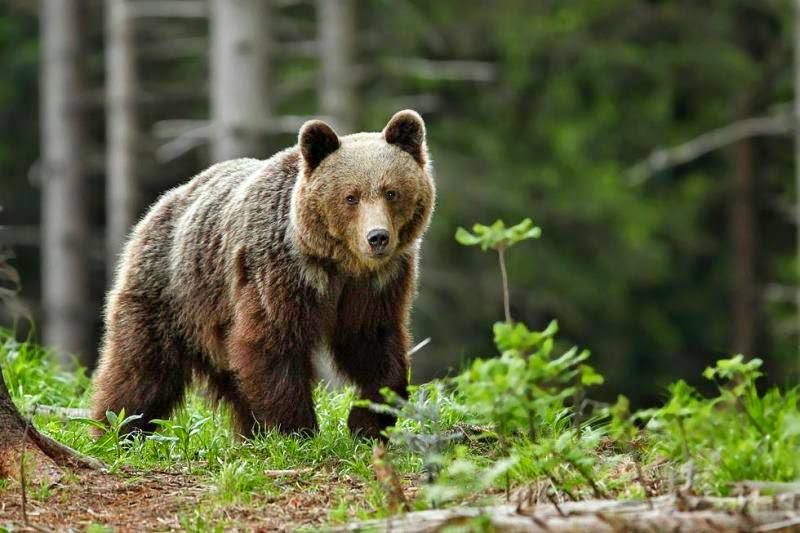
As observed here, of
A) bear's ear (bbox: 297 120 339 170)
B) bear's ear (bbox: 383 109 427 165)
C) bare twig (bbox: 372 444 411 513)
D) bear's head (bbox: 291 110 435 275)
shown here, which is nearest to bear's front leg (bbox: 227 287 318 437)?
bear's head (bbox: 291 110 435 275)

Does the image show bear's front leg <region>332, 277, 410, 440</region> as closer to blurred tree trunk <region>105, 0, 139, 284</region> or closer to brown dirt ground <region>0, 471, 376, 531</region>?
brown dirt ground <region>0, 471, 376, 531</region>

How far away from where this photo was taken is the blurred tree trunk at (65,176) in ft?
Answer: 68.0

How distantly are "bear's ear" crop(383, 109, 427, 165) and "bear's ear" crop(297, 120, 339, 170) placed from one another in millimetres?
255

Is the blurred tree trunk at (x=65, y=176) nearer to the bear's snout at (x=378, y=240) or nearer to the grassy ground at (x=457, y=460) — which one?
the grassy ground at (x=457, y=460)

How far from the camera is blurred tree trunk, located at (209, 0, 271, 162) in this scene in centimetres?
1507

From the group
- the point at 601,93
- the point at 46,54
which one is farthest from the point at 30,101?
the point at 601,93

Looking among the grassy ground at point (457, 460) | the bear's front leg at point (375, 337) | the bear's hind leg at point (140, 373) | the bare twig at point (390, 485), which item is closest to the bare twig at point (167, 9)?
the bear's hind leg at point (140, 373)

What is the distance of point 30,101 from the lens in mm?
23906

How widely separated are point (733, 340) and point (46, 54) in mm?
11986

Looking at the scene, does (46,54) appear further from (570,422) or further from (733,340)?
(570,422)

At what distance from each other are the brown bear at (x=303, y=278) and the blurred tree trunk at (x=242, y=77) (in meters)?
8.61

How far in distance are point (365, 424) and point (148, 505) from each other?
1361 mm

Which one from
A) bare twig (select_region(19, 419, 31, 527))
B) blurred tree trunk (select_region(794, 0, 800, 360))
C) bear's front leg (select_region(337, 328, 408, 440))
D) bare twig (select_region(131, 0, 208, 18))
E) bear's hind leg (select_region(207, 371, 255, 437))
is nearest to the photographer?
bare twig (select_region(19, 419, 31, 527))

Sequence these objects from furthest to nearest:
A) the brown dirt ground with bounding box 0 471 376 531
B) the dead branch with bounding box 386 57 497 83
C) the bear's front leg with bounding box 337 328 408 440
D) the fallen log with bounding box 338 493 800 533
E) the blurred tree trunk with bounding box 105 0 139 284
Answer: the blurred tree trunk with bounding box 105 0 139 284 → the dead branch with bounding box 386 57 497 83 → the bear's front leg with bounding box 337 328 408 440 → the brown dirt ground with bounding box 0 471 376 531 → the fallen log with bounding box 338 493 800 533
